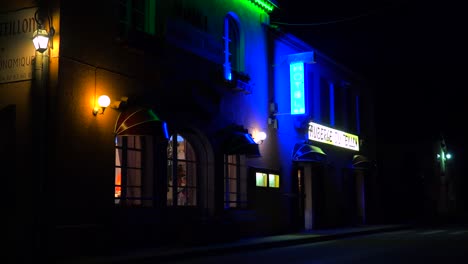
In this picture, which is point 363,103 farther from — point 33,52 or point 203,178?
point 33,52

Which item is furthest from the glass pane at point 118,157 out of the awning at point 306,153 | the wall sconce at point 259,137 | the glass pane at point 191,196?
the awning at point 306,153

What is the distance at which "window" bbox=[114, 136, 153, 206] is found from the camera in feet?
48.1

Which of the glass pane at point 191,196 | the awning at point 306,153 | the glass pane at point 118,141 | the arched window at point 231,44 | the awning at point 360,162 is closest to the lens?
the glass pane at point 118,141

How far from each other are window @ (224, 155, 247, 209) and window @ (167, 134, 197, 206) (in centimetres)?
165

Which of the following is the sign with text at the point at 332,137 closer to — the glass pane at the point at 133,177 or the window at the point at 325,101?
the window at the point at 325,101

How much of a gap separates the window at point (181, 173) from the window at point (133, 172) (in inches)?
38.9

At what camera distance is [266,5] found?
21.5 m

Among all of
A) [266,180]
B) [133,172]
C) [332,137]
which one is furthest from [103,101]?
[332,137]

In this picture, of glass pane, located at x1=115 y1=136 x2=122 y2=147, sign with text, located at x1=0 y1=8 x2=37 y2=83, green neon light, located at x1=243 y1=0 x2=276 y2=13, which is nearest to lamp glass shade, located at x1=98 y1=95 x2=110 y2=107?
glass pane, located at x1=115 y1=136 x2=122 y2=147

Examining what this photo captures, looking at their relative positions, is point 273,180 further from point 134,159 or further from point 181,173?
point 134,159

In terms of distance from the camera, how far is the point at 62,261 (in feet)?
40.0

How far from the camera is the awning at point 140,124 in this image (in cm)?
1406

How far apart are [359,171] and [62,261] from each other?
64.0 feet

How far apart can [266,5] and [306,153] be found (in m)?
5.69
